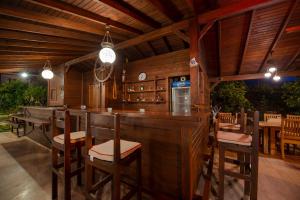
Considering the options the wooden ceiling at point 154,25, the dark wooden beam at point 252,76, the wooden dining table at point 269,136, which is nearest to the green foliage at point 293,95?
the dark wooden beam at point 252,76

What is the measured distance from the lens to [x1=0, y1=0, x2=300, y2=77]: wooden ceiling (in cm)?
284

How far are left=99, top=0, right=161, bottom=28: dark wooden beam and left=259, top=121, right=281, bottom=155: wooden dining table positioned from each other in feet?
13.2

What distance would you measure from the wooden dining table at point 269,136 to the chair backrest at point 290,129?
21 centimetres

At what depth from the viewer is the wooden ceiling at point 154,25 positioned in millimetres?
2840

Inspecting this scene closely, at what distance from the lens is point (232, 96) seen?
27.8 feet

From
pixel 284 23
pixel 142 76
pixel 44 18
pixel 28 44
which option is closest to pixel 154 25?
pixel 44 18

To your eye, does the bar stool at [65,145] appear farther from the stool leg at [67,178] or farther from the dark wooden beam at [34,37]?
the dark wooden beam at [34,37]

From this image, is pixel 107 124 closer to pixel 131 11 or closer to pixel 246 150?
pixel 246 150

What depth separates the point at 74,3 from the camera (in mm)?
2803

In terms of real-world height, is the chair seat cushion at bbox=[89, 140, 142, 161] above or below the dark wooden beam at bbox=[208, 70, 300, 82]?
below

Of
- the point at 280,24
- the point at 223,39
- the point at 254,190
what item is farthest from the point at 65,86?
the point at 280,24

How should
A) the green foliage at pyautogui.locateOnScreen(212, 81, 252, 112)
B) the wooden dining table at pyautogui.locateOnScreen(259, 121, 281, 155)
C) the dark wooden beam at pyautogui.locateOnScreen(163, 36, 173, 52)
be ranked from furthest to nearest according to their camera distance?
the green foliage at pyautogui.locateOnScreen(212, 81, 252, 112), the dark wooden beam at pyautogui.locateOnScreen(163, 36, 173, 52), the wooden dining table at pyautogui.locateOnScreen(259, 121, 281, 155)

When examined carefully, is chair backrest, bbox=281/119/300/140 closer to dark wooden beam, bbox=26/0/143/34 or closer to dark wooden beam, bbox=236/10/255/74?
dark wooden beam, bbox=236/10/255/74

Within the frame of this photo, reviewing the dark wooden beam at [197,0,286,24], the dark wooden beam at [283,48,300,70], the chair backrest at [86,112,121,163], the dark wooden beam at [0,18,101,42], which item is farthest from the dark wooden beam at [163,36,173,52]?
the dark wooden beam at [283,48,300,70]
